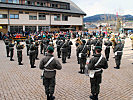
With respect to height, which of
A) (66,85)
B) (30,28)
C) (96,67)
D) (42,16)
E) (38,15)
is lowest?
(66,85)

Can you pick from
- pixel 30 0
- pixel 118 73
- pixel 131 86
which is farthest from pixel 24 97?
pixel 30 0

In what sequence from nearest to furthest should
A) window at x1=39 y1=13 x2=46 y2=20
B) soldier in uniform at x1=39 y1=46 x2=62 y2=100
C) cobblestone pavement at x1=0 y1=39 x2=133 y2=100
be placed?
soldier in uniform at x1=39 y1=46 x2=62 y2=100, cobblestone pavement at x1=0 y1=39 x2=133 y2=100, window at x1=39 y1=13 x2=46 y2=20

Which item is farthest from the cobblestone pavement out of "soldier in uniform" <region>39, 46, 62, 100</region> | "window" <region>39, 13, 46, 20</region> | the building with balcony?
Result: "window" <region>39, 13, 46, 20</region>

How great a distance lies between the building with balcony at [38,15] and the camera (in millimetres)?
34591

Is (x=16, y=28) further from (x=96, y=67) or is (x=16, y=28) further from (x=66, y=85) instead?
(x=96, y=67)

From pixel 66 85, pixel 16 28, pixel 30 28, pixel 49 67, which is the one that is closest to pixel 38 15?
pixel 30 28

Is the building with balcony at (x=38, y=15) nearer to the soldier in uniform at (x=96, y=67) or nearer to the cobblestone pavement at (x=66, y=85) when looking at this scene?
the cobblestone pavement at (x=66, y=85)

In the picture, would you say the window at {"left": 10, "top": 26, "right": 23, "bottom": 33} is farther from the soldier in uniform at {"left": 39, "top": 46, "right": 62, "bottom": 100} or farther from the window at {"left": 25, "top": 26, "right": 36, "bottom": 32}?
the soldier in uniform at {"left": 39, "top": 46, "right": 62, "bottom": 100}

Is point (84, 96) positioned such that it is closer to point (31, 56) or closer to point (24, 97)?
point (24, 97)

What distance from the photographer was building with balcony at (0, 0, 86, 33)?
Answer: 1362 inches

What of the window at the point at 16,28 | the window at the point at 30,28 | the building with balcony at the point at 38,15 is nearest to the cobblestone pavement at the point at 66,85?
the window at the point at 16,28

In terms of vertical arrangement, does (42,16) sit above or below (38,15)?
below

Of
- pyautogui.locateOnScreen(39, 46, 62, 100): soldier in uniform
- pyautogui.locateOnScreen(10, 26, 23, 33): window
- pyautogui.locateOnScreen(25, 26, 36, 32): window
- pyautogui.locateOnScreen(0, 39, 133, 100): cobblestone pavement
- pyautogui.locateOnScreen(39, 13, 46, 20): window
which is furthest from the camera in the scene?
pyautogui.locateOnScreen(39, 13, 46, 20): window

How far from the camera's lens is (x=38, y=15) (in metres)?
39.2
